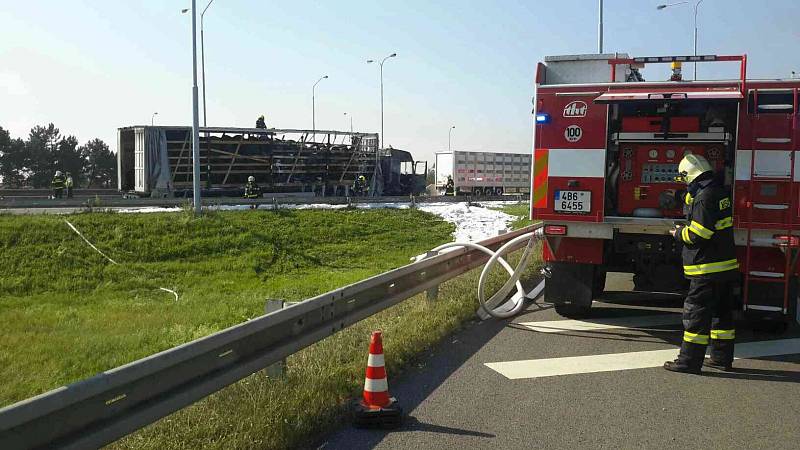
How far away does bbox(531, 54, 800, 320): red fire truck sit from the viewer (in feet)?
22.1

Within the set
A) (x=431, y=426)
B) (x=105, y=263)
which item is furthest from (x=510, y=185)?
(x=431, y=426)

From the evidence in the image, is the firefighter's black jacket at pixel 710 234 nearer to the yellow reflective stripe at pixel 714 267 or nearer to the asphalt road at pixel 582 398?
the yellow reflective stripe at pixel 714 267

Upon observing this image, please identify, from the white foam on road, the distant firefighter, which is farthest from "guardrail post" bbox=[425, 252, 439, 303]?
the distant firefighter

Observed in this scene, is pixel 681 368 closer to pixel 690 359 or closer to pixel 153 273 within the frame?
pixel 690 359

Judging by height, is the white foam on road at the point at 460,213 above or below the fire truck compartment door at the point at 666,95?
below

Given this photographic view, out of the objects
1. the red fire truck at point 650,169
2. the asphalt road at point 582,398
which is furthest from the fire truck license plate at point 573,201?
the asphalt road at point 582,398

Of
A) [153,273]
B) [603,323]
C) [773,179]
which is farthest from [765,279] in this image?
[153,273]

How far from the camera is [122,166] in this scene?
31.6 meters

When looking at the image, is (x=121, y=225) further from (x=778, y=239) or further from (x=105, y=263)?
(x=778, y=239)

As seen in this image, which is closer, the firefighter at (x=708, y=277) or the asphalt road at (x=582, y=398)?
the asphalt road at (x=582, y=398)

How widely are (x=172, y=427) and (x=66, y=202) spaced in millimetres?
21548

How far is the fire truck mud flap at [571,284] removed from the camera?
7.89 meters

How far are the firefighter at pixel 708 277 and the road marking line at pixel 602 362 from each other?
37 centimetres

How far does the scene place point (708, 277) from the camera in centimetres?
593
